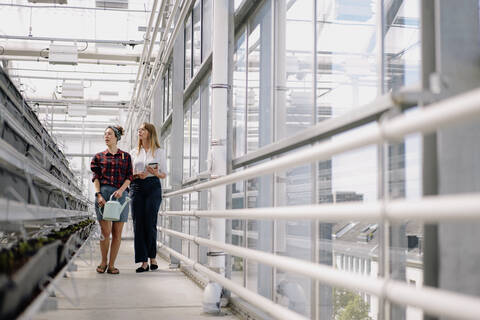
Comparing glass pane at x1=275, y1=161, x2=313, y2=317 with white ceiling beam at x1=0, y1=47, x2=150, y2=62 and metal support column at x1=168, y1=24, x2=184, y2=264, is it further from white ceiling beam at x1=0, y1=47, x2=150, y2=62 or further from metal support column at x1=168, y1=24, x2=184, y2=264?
white ceiling beam at x1=0, y1=47, x2=150, y2=62

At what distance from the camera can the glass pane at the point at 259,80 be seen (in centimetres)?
407

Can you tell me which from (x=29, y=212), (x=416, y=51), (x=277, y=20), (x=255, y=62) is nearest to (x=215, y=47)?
(x=255, y=62)

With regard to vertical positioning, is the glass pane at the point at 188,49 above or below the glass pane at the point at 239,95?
above

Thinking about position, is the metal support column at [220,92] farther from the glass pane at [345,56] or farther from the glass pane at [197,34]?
the glass pane at [197,34]

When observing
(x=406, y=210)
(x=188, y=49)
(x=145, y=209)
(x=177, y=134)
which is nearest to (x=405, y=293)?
(x=406, y=210)

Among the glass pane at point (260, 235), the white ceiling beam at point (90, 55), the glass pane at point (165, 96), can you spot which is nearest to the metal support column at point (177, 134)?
the glass pane at point (165, 96)

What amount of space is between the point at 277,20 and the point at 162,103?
8269mm

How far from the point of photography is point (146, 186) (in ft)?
21.3

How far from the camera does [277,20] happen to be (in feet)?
12.8

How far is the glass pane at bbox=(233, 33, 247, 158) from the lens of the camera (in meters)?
4.73

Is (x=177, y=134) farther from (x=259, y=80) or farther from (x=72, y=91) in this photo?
(x=72, y=91)

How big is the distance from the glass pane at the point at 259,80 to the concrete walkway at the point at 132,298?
131 centimetres

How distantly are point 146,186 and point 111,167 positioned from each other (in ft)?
1.44

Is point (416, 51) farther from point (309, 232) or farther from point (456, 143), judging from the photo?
point (309, 232)
